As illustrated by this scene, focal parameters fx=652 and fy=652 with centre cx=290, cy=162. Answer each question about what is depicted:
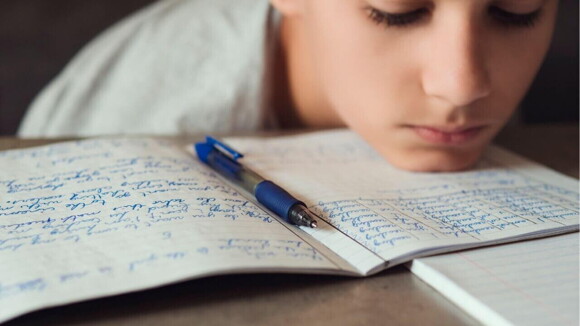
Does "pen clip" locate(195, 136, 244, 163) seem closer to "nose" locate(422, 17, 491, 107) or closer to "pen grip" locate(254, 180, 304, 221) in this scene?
"pen grip" locate(254, 180, 304, 221)

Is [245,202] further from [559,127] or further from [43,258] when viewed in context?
[559,127]

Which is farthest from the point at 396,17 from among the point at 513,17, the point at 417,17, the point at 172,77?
the point at 172,77

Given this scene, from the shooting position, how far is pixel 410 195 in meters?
0.63

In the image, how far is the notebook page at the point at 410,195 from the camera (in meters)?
0.52

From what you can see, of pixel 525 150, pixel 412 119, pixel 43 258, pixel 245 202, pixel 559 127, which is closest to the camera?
pixel 43 258

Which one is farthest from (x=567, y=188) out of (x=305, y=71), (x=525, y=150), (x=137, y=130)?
(x=137, y=130)

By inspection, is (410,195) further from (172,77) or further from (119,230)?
(172,77)

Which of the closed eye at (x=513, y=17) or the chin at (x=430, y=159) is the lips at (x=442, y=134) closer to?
the chin at (x=430, y=159)

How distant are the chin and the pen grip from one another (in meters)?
0.19

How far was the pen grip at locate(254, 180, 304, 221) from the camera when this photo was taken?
539mm

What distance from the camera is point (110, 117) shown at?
1.06 metres

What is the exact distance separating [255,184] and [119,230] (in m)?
0.16

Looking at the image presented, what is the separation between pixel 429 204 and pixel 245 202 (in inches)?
6.9

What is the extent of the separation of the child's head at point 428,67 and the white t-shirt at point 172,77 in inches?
9.5
